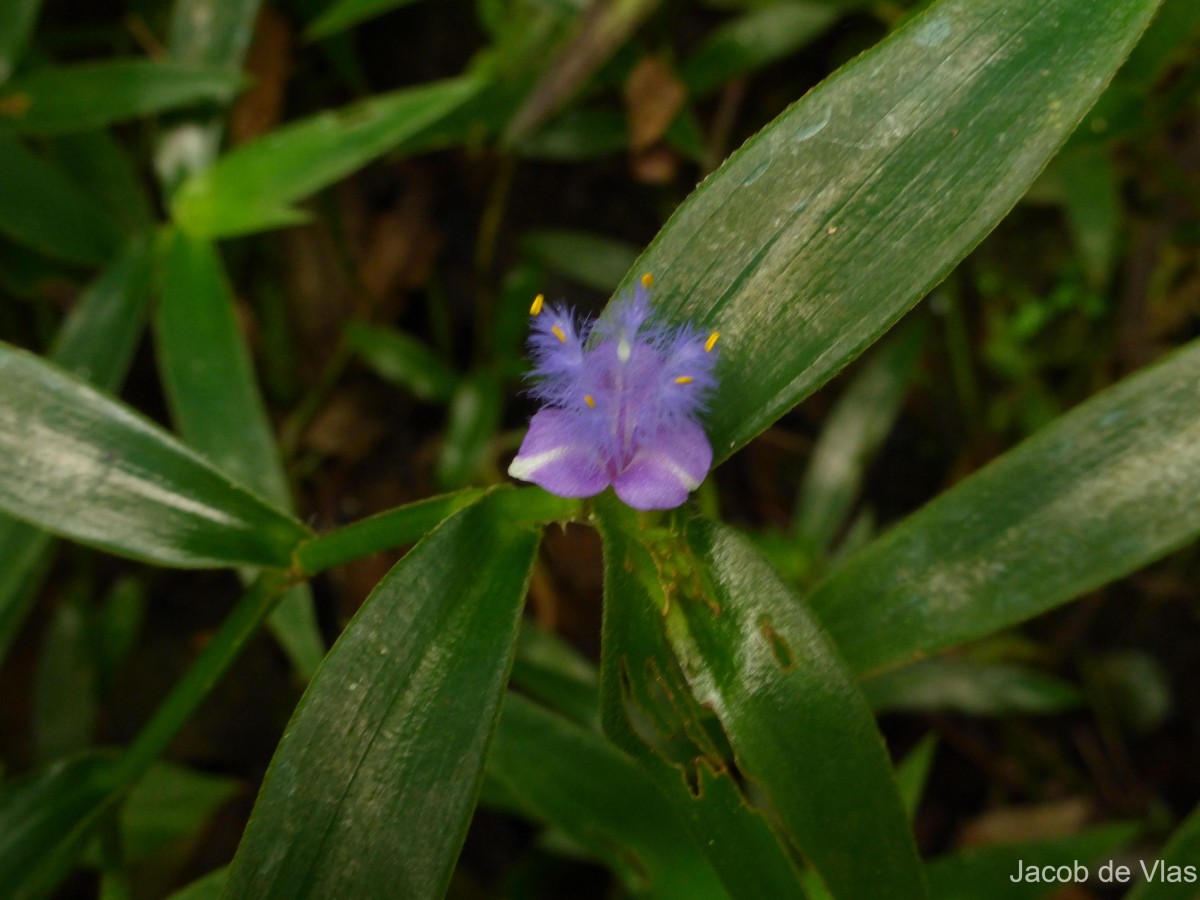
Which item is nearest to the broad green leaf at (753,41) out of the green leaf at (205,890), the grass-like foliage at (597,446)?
the grass-like foliage at (597,446)

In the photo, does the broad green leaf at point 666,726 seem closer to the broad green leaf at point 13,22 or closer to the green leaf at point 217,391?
the green leaf at point 217,391

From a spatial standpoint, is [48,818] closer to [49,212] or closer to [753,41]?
[49,212]

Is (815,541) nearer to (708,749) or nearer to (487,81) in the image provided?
(708,749)

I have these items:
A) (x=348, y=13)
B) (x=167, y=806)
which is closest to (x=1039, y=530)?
(x=348, y=13)

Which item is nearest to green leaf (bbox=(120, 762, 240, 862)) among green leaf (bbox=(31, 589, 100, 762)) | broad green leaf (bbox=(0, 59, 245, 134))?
green leaf (bbox=(31, 589, 100, 762))

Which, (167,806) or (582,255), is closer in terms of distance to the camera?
(167,806)

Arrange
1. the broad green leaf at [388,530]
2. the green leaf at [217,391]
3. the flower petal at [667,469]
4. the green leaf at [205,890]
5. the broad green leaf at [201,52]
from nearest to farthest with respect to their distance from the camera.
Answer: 1. the flower petal at [667,469]
2. the broad green leaf at [388,530]
3. the green leaf at [205,890]
4. the green leaf at [217,391]
5. the broad green leaf at [201,52]

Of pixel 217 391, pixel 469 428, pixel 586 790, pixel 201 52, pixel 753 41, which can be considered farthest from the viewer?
pixel 469 428

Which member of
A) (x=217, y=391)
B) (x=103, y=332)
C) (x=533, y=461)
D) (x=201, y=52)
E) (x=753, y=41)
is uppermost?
(x=753, y=41)

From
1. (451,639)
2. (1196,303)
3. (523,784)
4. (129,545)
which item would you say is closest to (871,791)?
(451,639)
